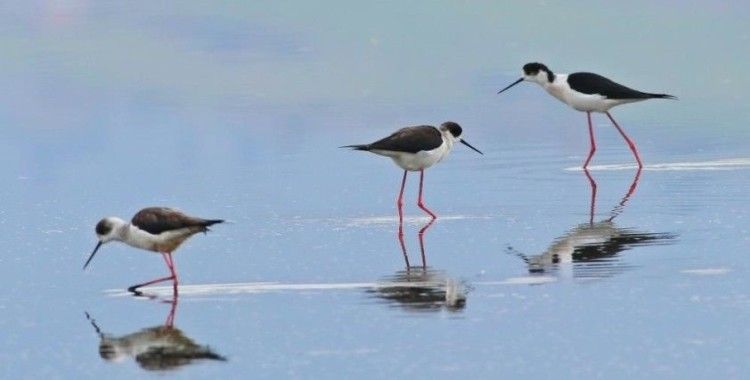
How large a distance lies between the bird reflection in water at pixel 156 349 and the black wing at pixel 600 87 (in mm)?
7730

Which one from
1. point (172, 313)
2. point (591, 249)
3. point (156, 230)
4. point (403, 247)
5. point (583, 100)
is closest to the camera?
point (172, 313)

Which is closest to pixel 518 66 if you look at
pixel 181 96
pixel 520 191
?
pixel 181 96

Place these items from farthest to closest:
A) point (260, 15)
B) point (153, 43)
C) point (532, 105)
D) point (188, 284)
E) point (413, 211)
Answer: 1. point (260, 15)
2. point (153, 43)
3. point (532, 105)
4. point (413, 211)
5. point (188, 284)

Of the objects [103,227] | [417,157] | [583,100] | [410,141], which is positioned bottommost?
[103,227]

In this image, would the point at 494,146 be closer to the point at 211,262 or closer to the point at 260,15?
the point at 211,262

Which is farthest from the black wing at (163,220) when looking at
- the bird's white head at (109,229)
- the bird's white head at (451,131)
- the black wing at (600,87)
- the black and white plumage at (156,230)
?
the black wing at (600,87)

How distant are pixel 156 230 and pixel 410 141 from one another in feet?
10.6

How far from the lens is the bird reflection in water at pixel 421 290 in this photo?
8969 millimetres

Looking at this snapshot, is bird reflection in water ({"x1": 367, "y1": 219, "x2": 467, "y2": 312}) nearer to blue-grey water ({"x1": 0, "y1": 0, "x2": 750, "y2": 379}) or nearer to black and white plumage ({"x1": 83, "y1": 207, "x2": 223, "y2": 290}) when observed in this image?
blue-grey water ({"x1": 0, "y1": 0, "x2": 750, "y2": 379})

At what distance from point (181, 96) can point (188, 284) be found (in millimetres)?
9155

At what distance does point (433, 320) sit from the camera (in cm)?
859

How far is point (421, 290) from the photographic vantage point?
30.9 feet

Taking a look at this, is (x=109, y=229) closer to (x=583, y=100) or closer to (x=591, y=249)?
(x=591, y=249)

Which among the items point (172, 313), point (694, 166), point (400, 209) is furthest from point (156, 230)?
point (694, 166)
